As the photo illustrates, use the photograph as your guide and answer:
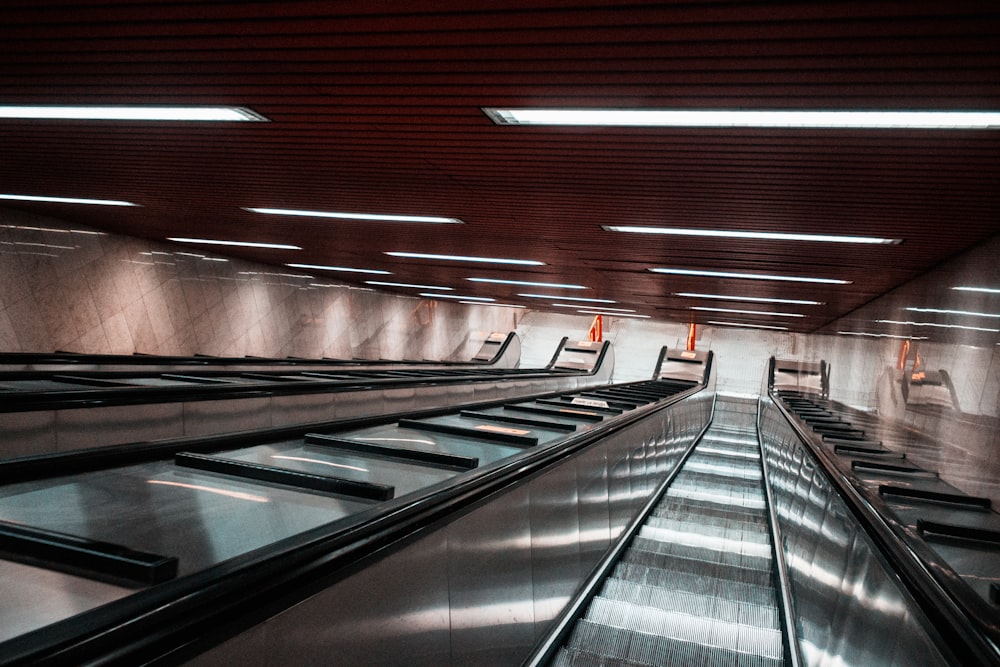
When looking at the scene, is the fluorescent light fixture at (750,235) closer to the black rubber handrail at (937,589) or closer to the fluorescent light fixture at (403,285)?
the black rubber handrail at (937,589)

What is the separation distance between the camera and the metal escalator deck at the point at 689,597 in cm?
358

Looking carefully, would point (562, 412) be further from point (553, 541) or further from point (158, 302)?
point (158, 302)

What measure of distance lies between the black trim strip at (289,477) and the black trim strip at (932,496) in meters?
3.17

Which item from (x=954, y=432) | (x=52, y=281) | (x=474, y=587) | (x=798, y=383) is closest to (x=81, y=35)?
(x=474, y=587)

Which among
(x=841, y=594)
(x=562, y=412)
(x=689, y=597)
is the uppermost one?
(x=562, y=412)

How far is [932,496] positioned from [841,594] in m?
1.97

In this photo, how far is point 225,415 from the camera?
19.9ft

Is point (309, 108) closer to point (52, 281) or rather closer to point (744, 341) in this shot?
point (52, 281)

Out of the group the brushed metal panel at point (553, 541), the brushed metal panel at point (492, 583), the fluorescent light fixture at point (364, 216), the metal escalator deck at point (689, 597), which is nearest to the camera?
the brushed metal panel at point (492, 583)

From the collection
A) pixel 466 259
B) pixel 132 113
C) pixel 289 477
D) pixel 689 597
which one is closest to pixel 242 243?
pixel 466 259

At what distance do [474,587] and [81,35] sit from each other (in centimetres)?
337

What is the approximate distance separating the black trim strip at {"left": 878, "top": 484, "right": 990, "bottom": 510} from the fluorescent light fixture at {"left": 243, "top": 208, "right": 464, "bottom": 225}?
216 inches

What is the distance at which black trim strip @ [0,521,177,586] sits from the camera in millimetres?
1386

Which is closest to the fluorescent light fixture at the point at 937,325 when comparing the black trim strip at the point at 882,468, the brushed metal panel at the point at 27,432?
the black trim strip at the point at 882,468
